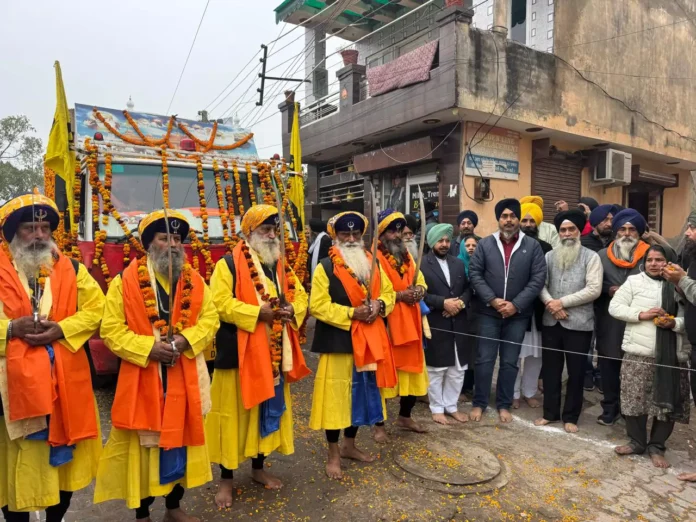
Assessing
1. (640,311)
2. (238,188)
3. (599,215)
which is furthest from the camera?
(599,215)

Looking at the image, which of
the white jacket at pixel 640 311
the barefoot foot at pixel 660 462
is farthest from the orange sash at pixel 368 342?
the barefoot foot at pixel 660 462

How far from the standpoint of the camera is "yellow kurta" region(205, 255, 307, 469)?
9.98 ft

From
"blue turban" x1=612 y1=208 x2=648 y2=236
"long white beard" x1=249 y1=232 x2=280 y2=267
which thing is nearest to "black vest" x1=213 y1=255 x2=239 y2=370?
"long white beard" x1=249 y1=232 x2=280 y2=267

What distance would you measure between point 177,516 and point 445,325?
270 cm

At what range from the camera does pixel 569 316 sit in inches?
173

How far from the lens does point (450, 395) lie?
15.3ft

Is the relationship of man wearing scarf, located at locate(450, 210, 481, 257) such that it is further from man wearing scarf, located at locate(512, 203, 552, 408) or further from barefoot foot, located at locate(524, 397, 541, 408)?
barefoot foot, located at locate(524, 397, 541, 408)

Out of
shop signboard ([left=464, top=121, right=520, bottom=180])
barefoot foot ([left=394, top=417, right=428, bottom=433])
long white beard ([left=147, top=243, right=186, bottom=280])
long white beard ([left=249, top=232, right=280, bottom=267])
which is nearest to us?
long white beard ([left=147, top=243, right=186, bottom=280])

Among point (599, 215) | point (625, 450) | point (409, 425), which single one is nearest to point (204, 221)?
point (409, 425)

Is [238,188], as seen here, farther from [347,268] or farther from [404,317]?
[404,317]

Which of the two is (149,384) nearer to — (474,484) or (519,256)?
(474,484)

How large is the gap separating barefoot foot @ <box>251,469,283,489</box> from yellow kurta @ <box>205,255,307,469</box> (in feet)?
0.80

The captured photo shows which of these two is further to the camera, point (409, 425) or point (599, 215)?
point (599, 215)

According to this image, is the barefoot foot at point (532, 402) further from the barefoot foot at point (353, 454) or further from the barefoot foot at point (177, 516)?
the barefoot foot at point (177, 516)
